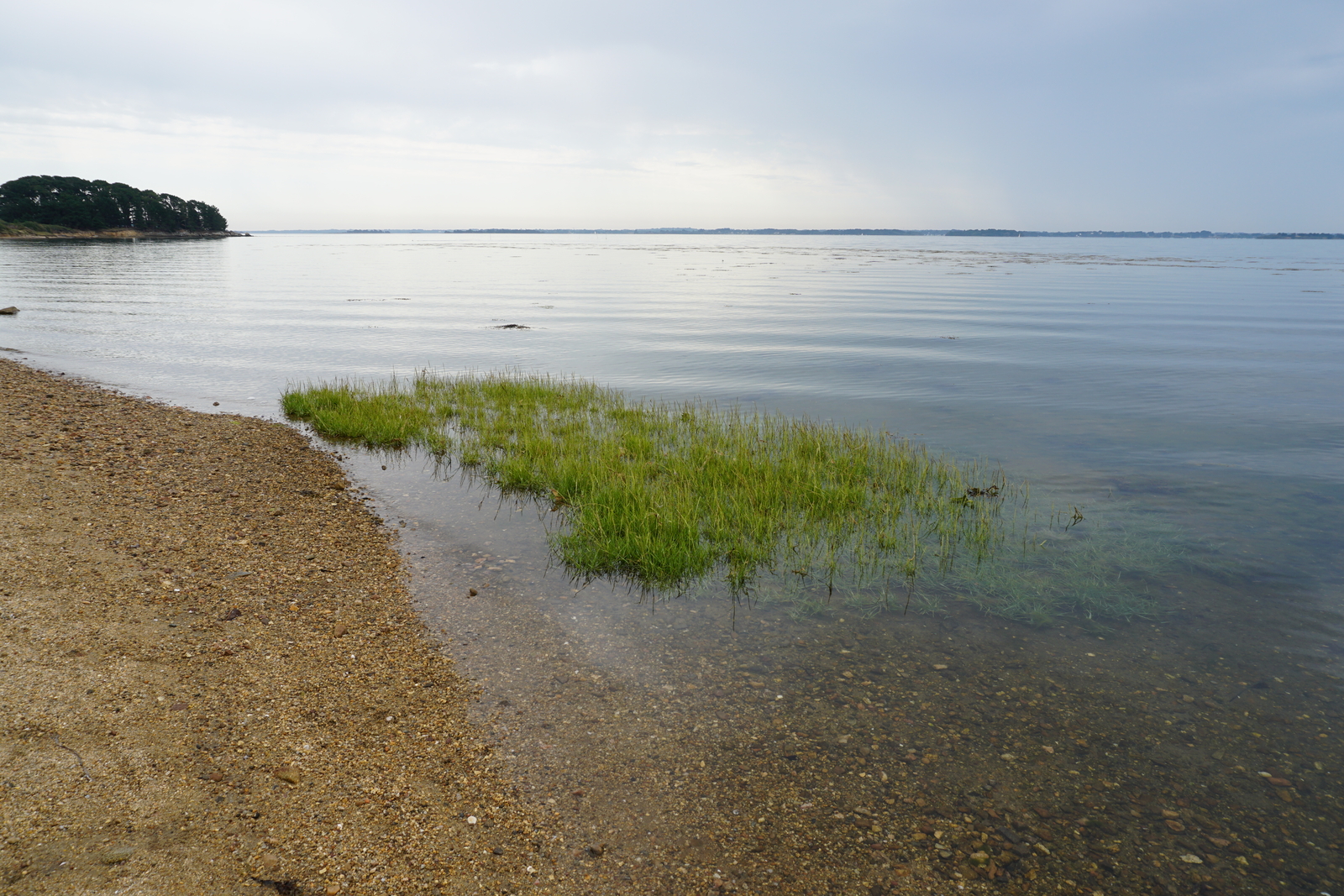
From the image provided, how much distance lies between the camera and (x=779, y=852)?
5.13m

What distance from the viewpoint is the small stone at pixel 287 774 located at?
530cm

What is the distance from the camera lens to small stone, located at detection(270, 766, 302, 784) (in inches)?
209

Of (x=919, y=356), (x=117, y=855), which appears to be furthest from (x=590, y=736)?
(x=919, y=356)

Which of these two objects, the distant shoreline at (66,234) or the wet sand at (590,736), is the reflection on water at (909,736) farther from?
the distant shoreline at (66,234)

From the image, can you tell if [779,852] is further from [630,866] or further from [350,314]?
[350,314]

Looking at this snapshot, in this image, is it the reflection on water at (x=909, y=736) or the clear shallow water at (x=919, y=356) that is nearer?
the reflection on water at (x=909, y=736)

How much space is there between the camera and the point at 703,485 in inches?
483

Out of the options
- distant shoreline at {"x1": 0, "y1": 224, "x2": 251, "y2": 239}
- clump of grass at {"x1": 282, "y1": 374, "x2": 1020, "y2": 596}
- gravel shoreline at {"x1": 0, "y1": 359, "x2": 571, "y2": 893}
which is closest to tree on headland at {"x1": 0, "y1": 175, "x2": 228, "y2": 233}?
distant shoreline at {"x1": 0, "y1": 224, "x2": 251, "y2": 239}

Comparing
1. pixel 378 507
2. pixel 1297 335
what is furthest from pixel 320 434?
pixel 1297 335

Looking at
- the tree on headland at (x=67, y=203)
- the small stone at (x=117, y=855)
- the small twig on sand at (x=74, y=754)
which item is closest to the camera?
the small stone at (x=117, y=855)

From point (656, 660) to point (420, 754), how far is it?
2.63 m

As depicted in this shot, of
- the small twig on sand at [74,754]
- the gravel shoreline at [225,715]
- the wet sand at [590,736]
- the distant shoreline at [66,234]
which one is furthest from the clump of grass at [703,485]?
the distant shoreline at [66,234]

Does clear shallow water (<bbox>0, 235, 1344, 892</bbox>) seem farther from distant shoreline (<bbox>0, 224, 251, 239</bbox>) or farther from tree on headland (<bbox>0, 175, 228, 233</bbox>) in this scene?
tree on headland (<bbox>0, 175, 228, 233</bbox>)

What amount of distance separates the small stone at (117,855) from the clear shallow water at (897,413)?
2606 mm
